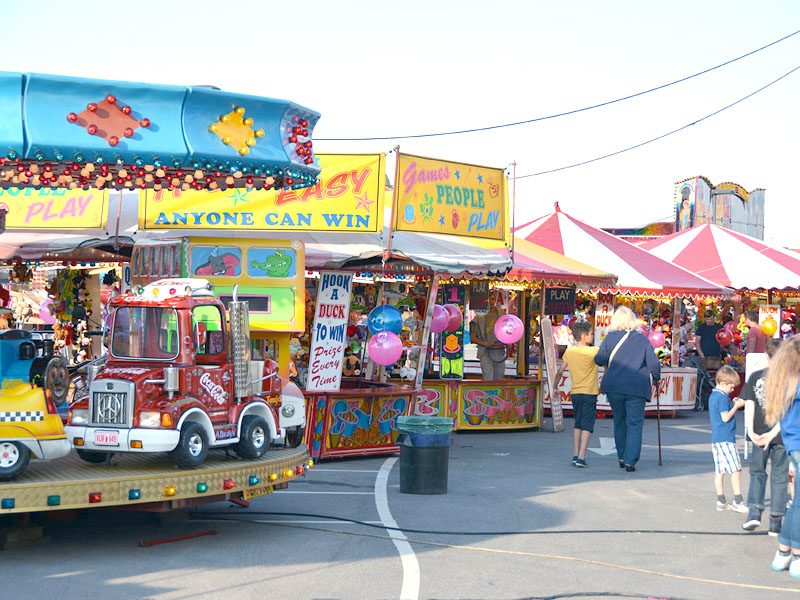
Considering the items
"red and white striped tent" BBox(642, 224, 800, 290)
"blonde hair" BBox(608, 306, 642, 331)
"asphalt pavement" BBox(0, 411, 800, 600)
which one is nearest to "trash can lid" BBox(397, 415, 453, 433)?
"asphalt pavement" BBox(0, 411, 800, 600)

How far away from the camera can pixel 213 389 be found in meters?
8.81

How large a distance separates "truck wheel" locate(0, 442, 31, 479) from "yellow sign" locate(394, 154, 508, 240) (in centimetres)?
741

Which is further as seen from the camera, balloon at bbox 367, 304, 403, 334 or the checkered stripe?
balloon at bbox 367, 304, 403, 334

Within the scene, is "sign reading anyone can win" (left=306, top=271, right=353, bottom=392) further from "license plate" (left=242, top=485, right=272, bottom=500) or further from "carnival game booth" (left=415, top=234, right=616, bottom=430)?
"license plate" (left=242, top=485, right=272, bottom=500)

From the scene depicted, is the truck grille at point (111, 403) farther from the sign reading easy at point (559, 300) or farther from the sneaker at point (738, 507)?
the sign reading easy at point (559, 300)

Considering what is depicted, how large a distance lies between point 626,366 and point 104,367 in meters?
7.02

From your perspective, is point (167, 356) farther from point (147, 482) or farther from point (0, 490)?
point (0, 490)

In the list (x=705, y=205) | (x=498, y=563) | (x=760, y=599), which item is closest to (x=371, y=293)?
(x=498, y=563)

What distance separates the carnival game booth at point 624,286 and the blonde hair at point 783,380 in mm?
11937

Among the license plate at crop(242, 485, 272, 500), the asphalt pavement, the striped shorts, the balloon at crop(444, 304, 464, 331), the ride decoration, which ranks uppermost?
the ride decoration

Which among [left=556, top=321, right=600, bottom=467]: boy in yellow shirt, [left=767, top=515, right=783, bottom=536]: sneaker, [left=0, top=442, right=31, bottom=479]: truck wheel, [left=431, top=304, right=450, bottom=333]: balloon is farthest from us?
[left=431, top=304, right=450, bottom=333]: balloon

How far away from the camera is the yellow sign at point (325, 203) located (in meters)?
13.6

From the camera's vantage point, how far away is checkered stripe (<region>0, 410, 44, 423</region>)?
755cm

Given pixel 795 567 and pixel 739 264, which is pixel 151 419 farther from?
pixel 739 264
